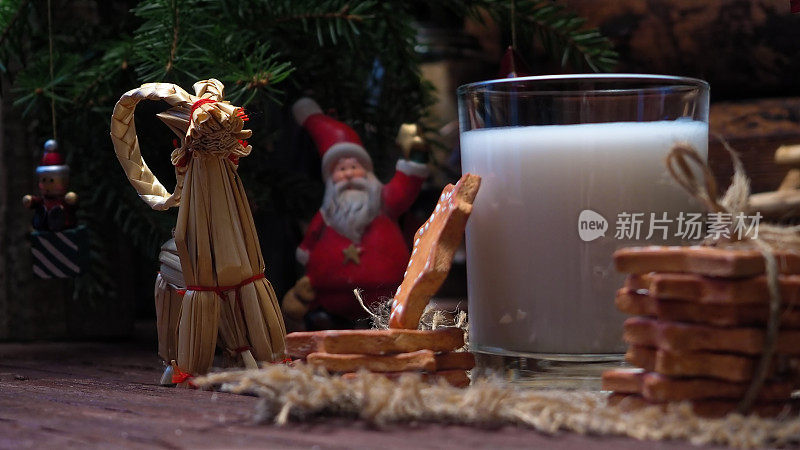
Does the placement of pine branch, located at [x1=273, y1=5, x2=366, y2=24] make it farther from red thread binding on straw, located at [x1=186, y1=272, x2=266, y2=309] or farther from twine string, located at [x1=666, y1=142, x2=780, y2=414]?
twine string, located at [x1=666, y1=142, x2=780, y2=414]

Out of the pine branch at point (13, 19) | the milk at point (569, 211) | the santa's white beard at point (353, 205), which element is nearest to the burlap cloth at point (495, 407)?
the milk at point (569, 211)

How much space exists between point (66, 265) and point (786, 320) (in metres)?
0.72

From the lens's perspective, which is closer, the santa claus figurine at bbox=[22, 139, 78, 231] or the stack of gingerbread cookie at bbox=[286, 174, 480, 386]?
the stack of gingerbread cookie at bbox=[286, 174, 480, 386]

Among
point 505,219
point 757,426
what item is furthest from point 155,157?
point 757,426

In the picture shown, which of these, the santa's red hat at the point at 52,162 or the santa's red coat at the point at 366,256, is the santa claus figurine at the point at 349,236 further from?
the santa's red hat at the point at 52,162

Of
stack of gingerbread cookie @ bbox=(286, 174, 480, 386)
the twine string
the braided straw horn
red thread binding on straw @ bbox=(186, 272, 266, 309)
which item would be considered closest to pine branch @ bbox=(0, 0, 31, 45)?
the braided straw horn

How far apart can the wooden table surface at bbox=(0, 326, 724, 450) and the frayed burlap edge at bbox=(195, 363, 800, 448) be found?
0.03 ft

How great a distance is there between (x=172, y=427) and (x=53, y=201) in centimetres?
46

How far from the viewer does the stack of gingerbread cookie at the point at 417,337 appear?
0.75m

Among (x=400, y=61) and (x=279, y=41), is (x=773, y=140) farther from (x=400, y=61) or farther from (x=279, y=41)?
(x=279, y=41)

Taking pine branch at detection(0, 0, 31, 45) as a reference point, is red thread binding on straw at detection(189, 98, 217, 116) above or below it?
below

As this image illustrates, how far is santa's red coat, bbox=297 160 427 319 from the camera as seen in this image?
118cm

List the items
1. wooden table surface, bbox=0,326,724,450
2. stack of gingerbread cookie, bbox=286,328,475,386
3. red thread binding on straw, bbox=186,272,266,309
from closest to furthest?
wooden table surface, bbox=0,326,724,450, stack of gingerbread cookie, bbox=286,328,475,386, red thread binding on straw, bbox=186,272,266,309

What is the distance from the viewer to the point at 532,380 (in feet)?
2.73
